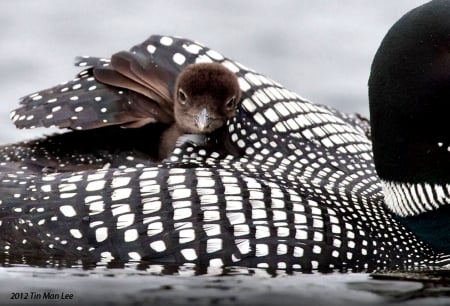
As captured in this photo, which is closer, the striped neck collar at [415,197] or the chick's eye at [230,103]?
the striped neck collar at [415,197]

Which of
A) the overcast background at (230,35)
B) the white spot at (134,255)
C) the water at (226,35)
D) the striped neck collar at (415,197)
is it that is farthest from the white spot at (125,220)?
the overcast background at (230,35)

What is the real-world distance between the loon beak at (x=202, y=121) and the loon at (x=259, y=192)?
101 millimetres

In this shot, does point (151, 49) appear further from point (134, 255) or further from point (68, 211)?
point (134, 255)

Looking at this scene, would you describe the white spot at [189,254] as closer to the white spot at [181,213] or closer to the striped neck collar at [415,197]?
the white spot at [181,213]

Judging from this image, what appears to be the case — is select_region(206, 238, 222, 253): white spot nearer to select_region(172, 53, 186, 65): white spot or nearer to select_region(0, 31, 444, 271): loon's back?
select_region(0, 31, 444, 271): loon's back

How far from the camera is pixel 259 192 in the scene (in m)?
5.30

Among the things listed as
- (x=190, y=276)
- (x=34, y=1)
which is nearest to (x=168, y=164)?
(x=190, y=276)

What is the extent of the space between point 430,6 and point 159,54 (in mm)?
1446

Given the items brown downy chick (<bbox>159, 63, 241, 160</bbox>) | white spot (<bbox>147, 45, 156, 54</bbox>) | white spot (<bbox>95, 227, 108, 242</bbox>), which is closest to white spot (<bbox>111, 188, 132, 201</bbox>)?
white spot (<bbox>95, 227, 108, 242</bbox>)

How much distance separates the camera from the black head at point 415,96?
209 inches

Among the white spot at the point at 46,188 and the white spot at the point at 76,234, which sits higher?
the white spot at the point at 46,188

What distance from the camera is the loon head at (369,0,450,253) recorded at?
530 cm

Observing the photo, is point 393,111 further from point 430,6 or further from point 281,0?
point 281,0

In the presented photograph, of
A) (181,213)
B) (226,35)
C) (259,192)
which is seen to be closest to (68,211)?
(181,213)
